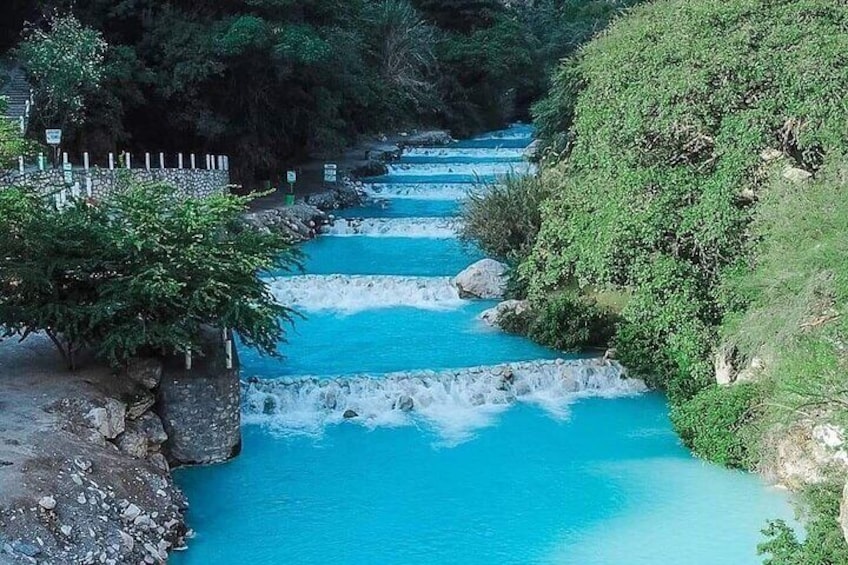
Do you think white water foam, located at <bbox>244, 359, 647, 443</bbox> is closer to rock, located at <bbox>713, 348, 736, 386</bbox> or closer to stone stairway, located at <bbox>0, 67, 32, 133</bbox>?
rock, located at <bbox>713, 348, 736, 386</bbox>

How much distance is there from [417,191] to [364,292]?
12994 millimetres

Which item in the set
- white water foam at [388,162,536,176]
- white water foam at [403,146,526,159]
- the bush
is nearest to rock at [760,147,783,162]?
the bush

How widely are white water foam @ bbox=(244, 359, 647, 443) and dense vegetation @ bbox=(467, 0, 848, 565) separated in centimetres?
104

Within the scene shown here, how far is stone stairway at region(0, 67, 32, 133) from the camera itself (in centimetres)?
2462

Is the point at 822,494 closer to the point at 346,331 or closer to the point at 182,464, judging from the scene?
the point at 182,464

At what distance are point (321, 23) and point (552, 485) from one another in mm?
21272

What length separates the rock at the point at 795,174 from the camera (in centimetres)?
1316

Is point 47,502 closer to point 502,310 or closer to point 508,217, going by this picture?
point 502,310

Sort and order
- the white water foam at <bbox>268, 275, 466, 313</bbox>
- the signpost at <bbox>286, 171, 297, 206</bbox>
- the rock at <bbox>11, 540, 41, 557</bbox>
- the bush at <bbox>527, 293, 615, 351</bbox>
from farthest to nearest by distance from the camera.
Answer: the signpost at <bbox>286, 171, 297, 206</bbox>
the white water foam at <bbox>268, 275, 466, 313</bbox>
the bush at <bbox>527, 293, 615, 351</bbox>
the rock at <bbox>11, 540, 41, 557</bbox>

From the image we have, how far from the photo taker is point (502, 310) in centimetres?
1870

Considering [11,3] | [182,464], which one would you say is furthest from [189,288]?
[11,3]

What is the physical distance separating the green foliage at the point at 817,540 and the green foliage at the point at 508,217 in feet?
35.1

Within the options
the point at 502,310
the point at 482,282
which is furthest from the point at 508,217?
the point at 502,310

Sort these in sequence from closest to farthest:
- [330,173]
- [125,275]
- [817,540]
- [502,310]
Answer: [817,540], [125,275], [502,310], [330,173]
